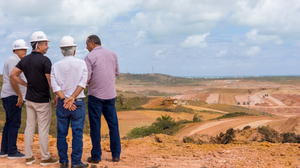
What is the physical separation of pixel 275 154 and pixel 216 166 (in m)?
1.51

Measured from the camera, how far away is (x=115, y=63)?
4.90m

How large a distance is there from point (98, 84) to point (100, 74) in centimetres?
19

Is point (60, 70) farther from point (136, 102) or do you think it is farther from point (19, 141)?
point (136, 102)

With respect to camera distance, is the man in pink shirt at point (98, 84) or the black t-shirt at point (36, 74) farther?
the man in pink shirt at point (98, 84)

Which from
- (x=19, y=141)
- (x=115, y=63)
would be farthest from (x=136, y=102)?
(x=115, y=63)

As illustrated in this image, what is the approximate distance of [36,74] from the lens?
448cm

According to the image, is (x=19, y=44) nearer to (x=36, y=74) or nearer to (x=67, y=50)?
(x=36, y=74)

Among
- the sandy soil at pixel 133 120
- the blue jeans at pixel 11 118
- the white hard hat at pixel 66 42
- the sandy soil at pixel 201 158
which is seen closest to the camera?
the white hard hat at pixel 66 42

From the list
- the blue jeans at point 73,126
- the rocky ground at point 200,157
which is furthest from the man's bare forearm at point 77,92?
the rocky ground at point 200,157

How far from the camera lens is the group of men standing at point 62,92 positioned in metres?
4.32

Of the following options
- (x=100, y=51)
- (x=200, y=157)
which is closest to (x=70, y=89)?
(x=100, y=51)

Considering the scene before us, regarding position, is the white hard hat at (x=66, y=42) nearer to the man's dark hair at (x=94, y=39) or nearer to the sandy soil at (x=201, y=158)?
the man's dark hair at (x=94, y=39)

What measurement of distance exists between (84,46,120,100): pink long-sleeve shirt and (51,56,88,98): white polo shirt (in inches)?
11.1

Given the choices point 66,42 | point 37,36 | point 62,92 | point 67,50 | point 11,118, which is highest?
point 37,36
